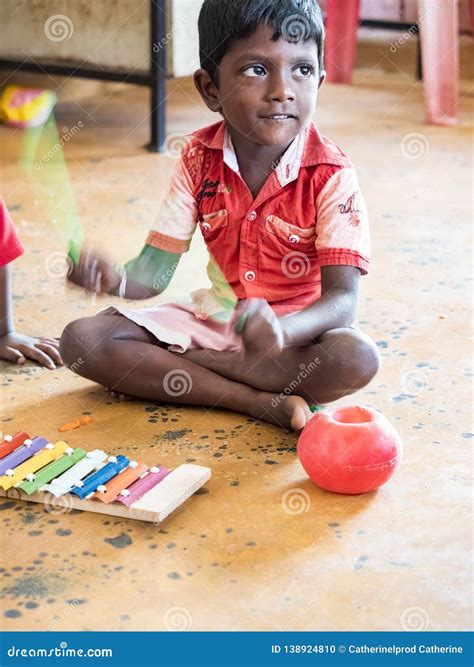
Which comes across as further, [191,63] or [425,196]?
[191,63]

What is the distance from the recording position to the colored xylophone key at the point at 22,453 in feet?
4.63

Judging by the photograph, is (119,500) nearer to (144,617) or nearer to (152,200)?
(144,617)

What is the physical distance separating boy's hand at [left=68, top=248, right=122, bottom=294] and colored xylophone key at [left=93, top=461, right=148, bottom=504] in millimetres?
265

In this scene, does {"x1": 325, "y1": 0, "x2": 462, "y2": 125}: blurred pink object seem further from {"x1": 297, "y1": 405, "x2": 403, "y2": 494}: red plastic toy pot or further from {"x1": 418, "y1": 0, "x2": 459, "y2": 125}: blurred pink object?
{"x1": 297, "y1": 405, "x2": 403, "y2": 494}: red plastic toy pot

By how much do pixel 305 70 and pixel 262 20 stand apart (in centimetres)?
9

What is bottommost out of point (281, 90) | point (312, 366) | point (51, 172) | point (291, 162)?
point (51, 172)

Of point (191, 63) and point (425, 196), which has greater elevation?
point (191, 63)

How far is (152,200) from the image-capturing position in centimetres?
270

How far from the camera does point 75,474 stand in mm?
1387

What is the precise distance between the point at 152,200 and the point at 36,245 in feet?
1.42

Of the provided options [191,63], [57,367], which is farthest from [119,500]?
[191,63]

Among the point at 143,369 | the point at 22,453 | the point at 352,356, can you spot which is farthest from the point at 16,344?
the point at 352,356

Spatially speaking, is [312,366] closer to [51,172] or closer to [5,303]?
[5,303]
